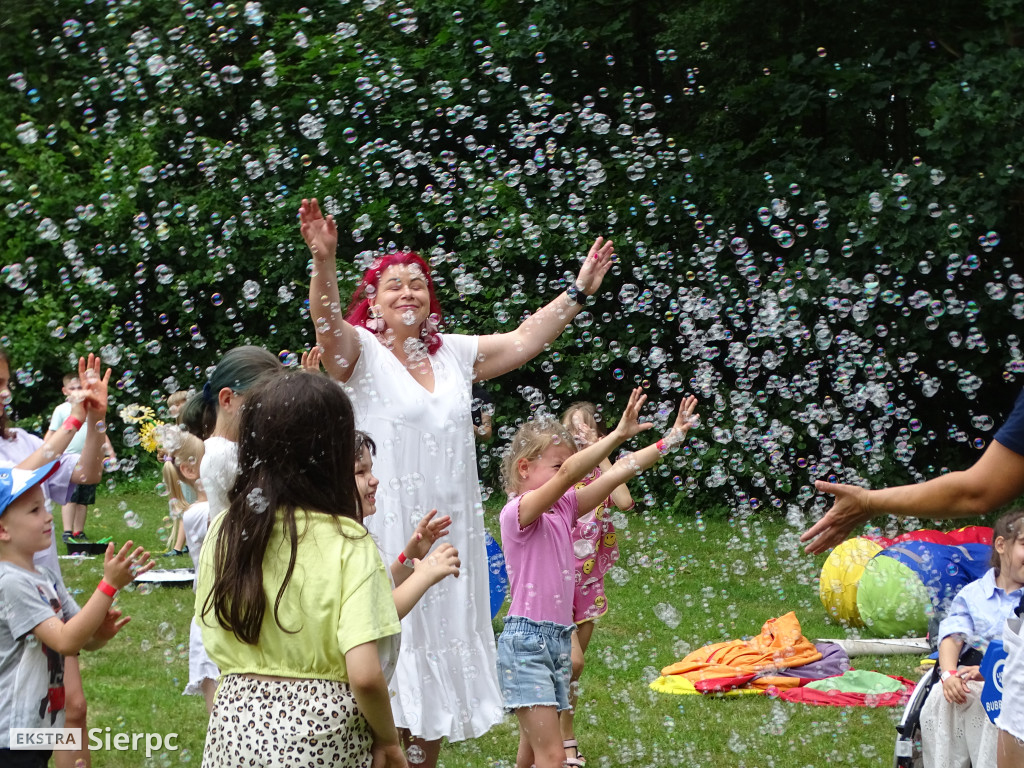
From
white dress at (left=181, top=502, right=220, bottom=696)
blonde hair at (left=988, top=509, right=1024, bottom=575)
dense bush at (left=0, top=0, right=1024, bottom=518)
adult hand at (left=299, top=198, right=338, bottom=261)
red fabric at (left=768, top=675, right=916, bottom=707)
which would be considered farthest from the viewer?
dense bush at (left=0, top=0, right=1024, bottom=518)

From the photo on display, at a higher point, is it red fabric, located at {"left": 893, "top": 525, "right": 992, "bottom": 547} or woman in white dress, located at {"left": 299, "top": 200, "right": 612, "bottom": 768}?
woman in white dress, located at {"left": 299, "top": 200, "right": 612, "bottom": 768}

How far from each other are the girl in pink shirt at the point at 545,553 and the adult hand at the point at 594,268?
37 cm

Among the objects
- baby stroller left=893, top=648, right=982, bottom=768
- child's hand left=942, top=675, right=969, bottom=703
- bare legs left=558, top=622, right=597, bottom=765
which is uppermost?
child's hand left=942, top=675, right=969, bottom=703

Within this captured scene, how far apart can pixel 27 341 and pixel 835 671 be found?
1006 cm

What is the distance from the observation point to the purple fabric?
545 cm

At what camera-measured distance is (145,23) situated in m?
12.2

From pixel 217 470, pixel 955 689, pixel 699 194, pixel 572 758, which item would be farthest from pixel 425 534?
pixel 699 194

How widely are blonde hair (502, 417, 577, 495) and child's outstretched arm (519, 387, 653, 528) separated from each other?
0.20 m

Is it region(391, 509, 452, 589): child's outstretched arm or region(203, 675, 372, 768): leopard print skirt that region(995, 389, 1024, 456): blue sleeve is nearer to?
region(391, 509, 452, 589): child's outstretched arm

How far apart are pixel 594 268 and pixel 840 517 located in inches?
47.6

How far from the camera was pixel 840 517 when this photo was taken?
A: 2.66m

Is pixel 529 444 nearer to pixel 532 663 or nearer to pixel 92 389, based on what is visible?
pixel 532 663

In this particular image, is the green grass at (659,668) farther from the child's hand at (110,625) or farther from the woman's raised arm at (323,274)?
the woman's raised arm at (323,274)

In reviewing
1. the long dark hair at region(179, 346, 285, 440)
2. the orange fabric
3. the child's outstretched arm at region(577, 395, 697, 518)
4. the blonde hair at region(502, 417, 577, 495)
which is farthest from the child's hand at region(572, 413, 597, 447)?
the long dark hair at region(179, 346, 285, 440)
